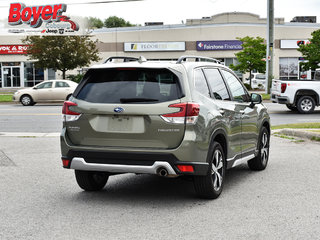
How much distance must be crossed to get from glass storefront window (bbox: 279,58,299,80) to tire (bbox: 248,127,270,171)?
1755 inches

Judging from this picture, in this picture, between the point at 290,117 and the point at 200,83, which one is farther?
the point at 290,117

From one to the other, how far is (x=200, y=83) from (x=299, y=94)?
15331 millimetres

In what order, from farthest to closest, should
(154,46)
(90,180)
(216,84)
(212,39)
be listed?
(154,46) < (212,39) < (216,84) < (90,180)

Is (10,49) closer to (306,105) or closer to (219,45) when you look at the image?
(219,45)

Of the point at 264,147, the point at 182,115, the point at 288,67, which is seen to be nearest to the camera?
the point at 182,115

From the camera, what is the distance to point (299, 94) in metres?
20.9

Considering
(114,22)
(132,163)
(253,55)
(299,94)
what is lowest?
(132,163)

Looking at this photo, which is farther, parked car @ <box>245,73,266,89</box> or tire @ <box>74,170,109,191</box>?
parked car @ <box>245,73,266,89</box>

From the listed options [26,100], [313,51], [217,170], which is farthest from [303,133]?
[313,51]

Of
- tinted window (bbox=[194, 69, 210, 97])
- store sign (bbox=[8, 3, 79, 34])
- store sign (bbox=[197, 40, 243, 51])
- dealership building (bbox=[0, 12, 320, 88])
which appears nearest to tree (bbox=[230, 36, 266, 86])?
store sign (bbox=[197, 40, 243, 51])

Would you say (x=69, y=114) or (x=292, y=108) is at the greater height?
(x=69, y=114)

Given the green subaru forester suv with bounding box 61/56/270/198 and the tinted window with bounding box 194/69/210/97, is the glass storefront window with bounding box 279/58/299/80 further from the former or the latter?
the tinted window with bounding box 194/69/210/97

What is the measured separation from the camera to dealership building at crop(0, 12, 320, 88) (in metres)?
50.5

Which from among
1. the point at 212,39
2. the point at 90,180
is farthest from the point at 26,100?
the point at 212,39
